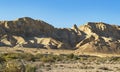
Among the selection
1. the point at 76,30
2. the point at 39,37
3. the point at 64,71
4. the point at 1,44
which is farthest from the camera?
the point at 76,30

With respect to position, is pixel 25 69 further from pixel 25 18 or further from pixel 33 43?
pixel 25 18

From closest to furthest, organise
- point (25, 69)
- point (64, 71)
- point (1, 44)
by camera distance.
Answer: point (25, 69) → point (64, 71) → point (1, 44)

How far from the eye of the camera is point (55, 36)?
103m

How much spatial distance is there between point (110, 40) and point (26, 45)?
23.9 metres

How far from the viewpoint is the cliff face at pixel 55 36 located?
94.2 meters

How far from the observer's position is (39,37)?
327ft

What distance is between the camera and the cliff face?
94.2 metres

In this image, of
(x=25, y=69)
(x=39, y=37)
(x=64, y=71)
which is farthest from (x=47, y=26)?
(x=25, y=69)

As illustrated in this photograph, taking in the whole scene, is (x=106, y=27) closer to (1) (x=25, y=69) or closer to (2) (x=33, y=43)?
(2) (x=33, y=43)

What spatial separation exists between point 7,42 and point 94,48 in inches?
819

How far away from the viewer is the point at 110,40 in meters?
103

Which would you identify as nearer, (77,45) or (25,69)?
(25,69)

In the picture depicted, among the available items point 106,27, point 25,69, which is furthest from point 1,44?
point 25,69

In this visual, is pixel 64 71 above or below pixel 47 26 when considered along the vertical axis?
below
